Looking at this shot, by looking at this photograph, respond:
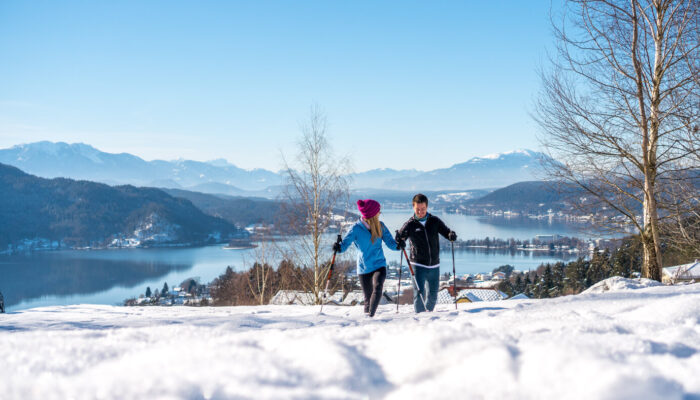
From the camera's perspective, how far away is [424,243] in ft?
17.2

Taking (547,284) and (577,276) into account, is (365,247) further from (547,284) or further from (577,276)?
(577,276)

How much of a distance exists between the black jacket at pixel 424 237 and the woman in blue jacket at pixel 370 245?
32 cm

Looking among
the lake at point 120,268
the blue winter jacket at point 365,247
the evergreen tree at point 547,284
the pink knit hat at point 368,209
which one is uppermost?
the pink knit hat at point 368,209

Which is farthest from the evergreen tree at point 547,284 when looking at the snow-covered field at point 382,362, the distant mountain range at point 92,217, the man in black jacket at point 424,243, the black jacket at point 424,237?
the distant mountain range at point 92,217

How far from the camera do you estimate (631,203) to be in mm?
8758

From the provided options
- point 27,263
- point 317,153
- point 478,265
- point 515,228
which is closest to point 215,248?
point 27,263

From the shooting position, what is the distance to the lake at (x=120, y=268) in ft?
183

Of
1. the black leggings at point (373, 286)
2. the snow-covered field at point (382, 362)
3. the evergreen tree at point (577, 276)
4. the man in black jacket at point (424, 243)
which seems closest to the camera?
the snow-covered field at point (382, 362)

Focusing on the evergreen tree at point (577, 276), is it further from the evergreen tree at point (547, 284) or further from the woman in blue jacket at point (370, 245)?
the woman in blue jacket at point (370, 245)

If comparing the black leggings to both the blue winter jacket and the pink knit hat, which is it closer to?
the blue winter jacket

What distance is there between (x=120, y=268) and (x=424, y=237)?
86.4 m

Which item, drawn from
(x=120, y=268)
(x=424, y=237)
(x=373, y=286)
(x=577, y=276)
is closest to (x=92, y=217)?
(x=120, y=268)

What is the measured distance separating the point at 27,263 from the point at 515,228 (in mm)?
127216

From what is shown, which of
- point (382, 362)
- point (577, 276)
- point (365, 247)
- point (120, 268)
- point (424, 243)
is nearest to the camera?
point (382, 362)
